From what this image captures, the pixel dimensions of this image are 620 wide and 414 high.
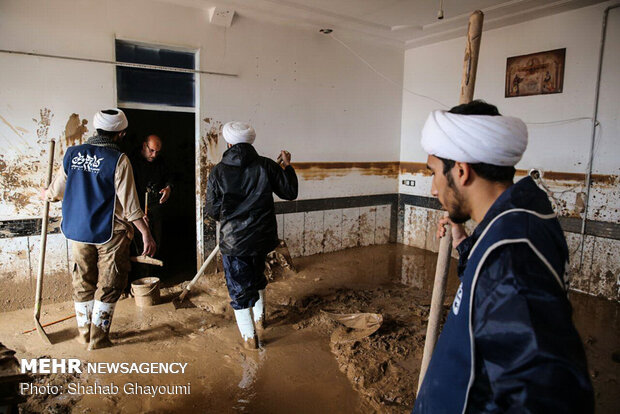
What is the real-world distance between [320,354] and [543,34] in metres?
4.89

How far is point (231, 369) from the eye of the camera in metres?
3.15

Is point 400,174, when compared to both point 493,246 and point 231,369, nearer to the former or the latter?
point 231,369

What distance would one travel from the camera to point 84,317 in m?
3.38

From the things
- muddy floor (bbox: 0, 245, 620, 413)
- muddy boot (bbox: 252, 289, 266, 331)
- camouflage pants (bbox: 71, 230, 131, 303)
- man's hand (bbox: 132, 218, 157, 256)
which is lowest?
muddy floor (bbox: 0, 245, 620, 413)

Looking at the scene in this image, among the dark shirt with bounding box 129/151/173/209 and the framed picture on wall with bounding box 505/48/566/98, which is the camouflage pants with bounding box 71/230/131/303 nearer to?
the dark shirt with bounding box 129/151/173/209

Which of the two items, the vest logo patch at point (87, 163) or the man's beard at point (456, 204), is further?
the vest logo patch at point (87, 163)

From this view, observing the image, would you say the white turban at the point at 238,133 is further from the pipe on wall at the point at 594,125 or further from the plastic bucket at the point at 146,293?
the pipe on wall at the point at 594,125

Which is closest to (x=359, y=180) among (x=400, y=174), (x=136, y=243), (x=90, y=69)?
(x=400, y=174)

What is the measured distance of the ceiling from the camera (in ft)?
15.6

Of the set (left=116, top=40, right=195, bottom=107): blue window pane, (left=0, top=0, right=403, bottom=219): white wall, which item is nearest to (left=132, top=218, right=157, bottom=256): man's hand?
(left=0, top=0, right=403, bottom=219): white wall

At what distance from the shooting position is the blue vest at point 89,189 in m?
3.11

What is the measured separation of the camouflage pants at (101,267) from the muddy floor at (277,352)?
1.66 ft

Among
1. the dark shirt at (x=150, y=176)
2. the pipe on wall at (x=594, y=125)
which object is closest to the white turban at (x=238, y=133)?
the dark shirt at (x=150, y=176)

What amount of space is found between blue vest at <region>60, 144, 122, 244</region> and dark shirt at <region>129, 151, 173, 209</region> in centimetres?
134
